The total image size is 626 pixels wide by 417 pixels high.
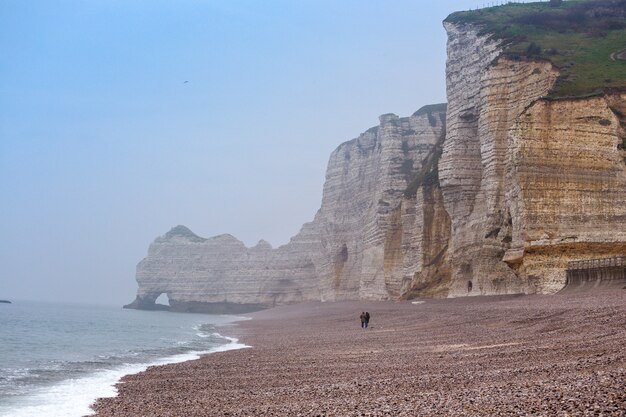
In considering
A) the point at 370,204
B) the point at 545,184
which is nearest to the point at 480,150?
the point at 545,184

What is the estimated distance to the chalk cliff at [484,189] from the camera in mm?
35750

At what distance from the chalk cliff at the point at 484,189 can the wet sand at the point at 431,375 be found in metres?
10.3

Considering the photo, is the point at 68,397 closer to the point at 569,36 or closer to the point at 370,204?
the point at 569,36

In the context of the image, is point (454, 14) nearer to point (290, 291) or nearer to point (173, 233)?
point (290, 291)

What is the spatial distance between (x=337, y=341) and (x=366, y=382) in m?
13.3

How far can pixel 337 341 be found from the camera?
27375 millimetres

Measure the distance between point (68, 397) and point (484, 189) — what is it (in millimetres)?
34505

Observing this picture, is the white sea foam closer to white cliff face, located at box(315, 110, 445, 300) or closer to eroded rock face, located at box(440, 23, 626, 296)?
eroded rock face, located at box(440, 23, 626, 296)

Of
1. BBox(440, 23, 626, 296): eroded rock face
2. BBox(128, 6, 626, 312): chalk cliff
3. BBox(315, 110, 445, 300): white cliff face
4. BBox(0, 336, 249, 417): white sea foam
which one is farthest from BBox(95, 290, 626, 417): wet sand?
BBox(315, 110, 445, 300): white cliff face

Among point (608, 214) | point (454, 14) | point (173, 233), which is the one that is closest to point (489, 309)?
point (608, 214)

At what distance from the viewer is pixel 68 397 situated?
54.2ft

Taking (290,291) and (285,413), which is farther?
(290,291)

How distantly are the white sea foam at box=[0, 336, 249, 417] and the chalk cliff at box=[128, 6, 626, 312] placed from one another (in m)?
22.6

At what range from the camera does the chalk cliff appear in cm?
3575
